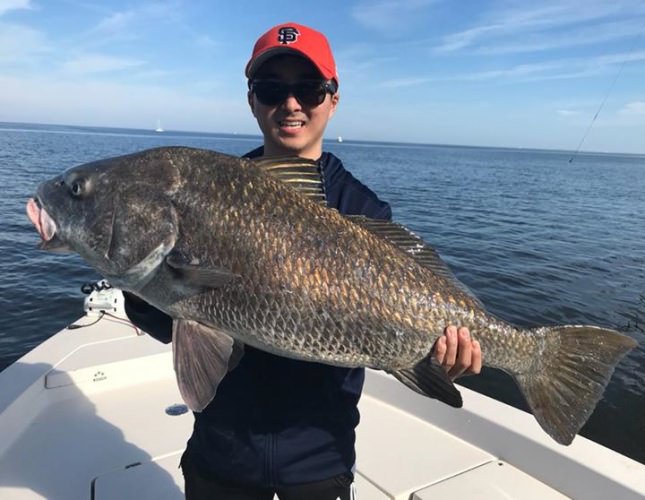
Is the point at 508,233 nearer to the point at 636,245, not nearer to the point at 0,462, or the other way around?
the point at 636,245

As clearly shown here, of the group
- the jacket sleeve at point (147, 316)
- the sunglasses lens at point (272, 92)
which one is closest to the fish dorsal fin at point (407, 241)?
the sunglasses lens at point (272, 92)

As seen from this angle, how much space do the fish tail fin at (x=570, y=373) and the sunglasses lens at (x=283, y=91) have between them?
1967mm

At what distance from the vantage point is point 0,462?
426cm

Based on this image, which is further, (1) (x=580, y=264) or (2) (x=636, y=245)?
(2) (x=636, y=245)

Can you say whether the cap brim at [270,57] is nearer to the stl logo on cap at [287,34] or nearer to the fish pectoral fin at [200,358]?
the stl logo on cap at [287,34]

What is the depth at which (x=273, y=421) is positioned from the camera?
2613 mm

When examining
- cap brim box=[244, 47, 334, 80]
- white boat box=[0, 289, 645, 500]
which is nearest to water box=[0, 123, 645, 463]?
white boat box=[0, 289, 645, 500]

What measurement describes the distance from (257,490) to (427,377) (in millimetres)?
1115

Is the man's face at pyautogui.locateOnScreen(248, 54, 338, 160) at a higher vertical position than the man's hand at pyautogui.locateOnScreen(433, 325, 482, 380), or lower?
higher

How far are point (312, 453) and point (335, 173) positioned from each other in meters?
1.64

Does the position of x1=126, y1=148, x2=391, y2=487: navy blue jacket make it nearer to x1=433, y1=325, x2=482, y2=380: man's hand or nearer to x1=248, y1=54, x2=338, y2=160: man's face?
x1=433, y1=325, x2=482, y2=380: man's hand

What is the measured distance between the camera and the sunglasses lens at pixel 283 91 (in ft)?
9.61

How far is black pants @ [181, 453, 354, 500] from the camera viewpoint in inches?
104

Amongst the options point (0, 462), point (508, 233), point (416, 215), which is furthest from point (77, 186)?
point (416, 215)
